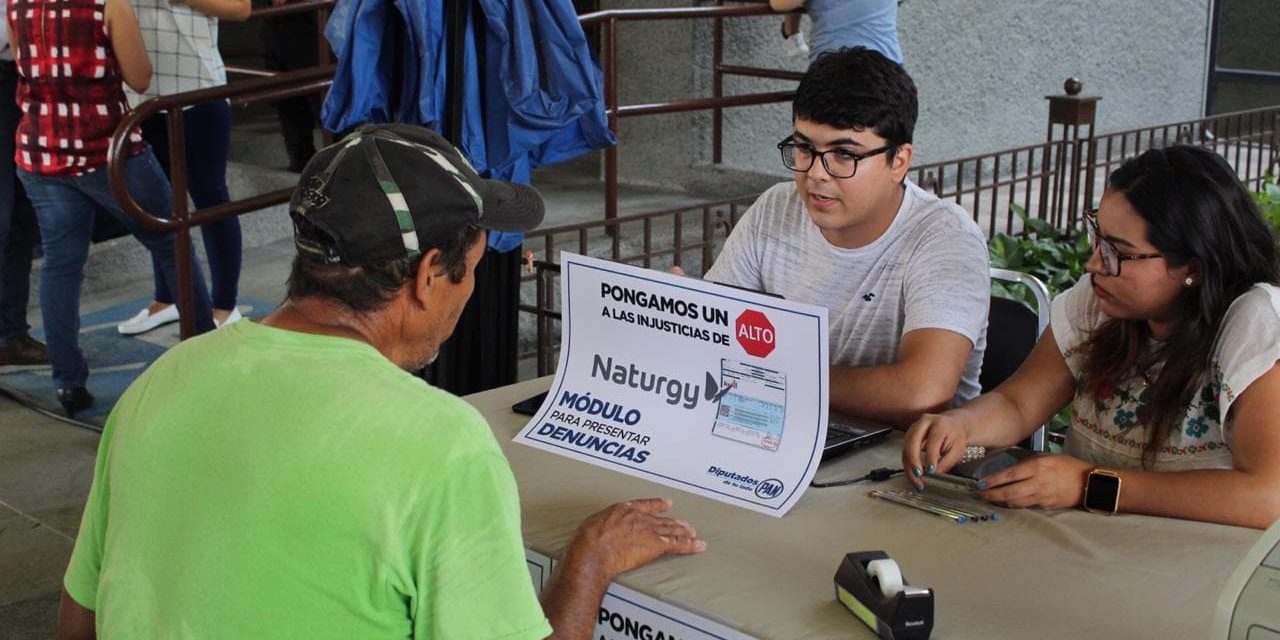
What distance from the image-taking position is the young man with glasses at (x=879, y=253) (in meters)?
2.61

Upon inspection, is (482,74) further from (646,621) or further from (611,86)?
(646,621)

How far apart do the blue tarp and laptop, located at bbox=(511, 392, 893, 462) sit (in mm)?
1298

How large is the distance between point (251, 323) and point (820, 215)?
58.2 inches

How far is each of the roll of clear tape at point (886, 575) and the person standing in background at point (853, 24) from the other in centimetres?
342

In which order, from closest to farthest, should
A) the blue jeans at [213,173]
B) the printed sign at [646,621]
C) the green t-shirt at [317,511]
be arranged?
the green t-shirt at [317,511], the printed sign at [646,621], the blue jeans at [213,173]

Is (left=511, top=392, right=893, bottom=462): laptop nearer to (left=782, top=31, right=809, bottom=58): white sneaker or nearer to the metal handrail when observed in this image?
the metal handrail

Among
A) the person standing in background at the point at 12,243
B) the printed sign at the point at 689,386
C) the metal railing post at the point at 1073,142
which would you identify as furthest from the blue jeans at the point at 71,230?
the metal railing post at the point at 1073,142

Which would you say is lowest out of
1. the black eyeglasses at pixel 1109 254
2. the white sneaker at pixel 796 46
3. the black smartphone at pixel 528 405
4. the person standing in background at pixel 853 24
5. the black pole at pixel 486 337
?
the black pole at pixel 486 337

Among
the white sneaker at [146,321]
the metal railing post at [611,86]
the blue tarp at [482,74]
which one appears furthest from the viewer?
the white sneaker at [146,321]

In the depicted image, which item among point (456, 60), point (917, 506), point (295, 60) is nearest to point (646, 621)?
point (917, 506)

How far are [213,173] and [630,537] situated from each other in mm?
3336

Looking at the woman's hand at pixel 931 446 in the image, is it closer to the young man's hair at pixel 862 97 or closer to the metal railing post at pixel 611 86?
the young man's hair at pixel 862 97

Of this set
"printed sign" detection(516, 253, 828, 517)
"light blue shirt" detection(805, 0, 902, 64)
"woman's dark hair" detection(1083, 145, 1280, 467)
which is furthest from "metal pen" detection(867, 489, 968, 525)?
"light blue shirt" detection(805, 0, 902, 64)

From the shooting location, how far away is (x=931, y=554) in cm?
199
